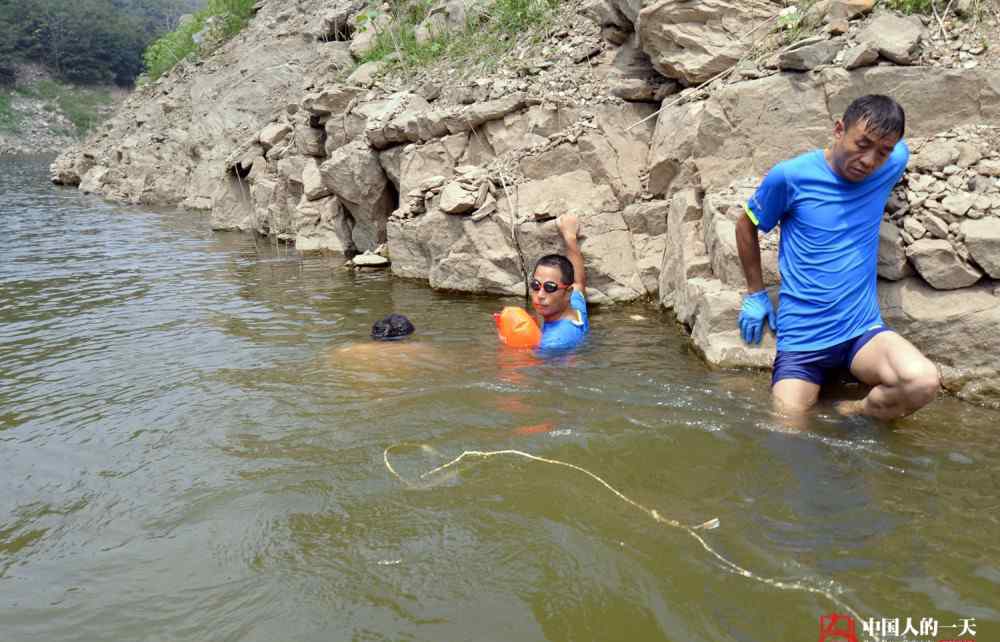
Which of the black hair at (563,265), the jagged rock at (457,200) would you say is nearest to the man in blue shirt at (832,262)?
the black hair at (563,265)

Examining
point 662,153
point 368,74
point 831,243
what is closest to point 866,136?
point 831,243

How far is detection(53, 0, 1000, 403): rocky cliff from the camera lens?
427 cm

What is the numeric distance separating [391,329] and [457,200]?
2167 mm

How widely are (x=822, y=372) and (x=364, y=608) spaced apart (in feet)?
9.69

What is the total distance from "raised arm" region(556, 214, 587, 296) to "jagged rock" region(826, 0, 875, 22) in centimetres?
277

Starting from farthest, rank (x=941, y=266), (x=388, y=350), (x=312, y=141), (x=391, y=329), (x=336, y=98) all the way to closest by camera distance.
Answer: (x=312, y=141), (x=336, y=98), (x=391, y=329), (x=388, y=350), (x=941, y=266)

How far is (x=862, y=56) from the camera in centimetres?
524

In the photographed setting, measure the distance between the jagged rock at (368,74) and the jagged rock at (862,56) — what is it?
7721mm

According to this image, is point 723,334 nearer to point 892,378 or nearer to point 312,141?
point 892,378

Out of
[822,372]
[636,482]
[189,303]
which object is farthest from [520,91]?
[636,482]

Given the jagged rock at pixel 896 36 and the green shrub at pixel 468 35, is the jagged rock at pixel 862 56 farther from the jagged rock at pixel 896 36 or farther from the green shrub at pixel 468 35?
the green shrub at pixel 468 35

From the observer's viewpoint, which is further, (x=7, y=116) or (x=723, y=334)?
(x=7, y=116)

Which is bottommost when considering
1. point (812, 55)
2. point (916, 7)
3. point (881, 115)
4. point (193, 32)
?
point (881, 115)

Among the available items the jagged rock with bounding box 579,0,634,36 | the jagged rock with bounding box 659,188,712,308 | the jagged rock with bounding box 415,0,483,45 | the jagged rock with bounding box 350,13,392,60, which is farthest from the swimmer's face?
the jagged rock with bounding box 350,13,392,60
